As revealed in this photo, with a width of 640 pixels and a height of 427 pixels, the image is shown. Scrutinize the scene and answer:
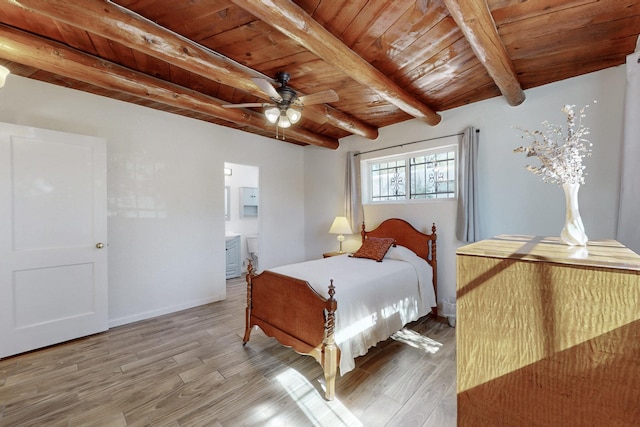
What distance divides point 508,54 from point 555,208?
1.59 m

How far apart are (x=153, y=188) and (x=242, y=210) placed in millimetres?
2555

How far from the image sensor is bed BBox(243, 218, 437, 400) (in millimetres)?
2061

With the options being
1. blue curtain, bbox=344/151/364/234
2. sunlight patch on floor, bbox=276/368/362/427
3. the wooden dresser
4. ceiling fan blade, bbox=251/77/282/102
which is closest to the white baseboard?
sunlight patch on floor, bbox=276/368/362/427

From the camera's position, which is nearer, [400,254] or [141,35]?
[141,35]

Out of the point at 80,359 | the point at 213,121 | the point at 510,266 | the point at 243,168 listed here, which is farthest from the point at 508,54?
the point at 243,168

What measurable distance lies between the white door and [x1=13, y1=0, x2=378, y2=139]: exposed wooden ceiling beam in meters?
1.59

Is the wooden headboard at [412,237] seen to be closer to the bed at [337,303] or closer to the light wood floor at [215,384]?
the bed at [337,303]

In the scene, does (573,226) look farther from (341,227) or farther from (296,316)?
(341,227)

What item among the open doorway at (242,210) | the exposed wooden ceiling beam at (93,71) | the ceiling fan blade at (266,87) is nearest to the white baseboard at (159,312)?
the open doorway at (242,210)

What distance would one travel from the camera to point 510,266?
103 centimetres

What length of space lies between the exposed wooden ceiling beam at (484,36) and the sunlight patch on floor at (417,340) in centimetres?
257

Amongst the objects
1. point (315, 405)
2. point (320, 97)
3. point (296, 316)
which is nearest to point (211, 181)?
point (320, 97)

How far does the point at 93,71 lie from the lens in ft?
7.61

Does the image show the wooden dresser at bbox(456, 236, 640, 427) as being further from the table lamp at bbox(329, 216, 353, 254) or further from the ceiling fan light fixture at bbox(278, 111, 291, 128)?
the table lamp at bbox(329, 216, 353, 254)
